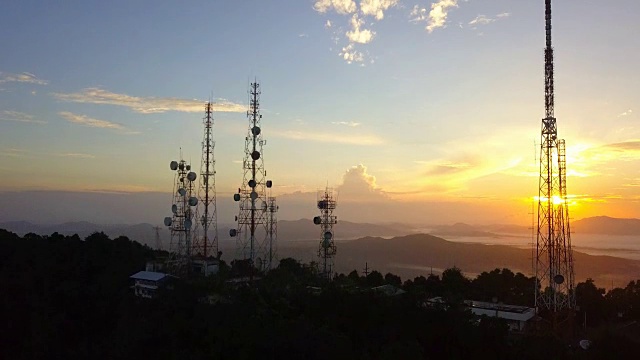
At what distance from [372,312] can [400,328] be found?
1.39m

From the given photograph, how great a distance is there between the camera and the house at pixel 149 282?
22.6 m

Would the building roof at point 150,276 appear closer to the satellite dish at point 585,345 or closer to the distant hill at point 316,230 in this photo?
the satellite dish at point 585,345

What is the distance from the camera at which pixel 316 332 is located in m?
15.2

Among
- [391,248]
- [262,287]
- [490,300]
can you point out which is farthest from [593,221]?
[262,287]

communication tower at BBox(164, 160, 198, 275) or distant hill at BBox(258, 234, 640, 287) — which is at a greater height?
communication tower at BBox(164, 160, 198, 275)

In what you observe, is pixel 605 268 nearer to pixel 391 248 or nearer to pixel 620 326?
pixel 391 248

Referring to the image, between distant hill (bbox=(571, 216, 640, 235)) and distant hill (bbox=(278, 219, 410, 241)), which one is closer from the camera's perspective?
distant hill (bbox=(278, 219, 410, 241))

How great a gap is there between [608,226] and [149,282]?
204308mm

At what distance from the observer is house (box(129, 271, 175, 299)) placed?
891 inches

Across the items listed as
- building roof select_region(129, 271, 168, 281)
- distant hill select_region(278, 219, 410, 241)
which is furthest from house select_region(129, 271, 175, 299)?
distant hill select_region(278, 219, 410, 241)

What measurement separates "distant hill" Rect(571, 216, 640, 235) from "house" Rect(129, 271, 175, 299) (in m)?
191

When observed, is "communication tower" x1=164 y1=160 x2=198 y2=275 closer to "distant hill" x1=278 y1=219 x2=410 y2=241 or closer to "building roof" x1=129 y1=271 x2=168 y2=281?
"building roof" x1=129 y1=271 x2=168 y2=281

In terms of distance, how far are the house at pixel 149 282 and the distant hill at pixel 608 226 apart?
191 meters

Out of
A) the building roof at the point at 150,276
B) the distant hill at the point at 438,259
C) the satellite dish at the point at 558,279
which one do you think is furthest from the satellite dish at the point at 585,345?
the distant hill at the point at 438,259
